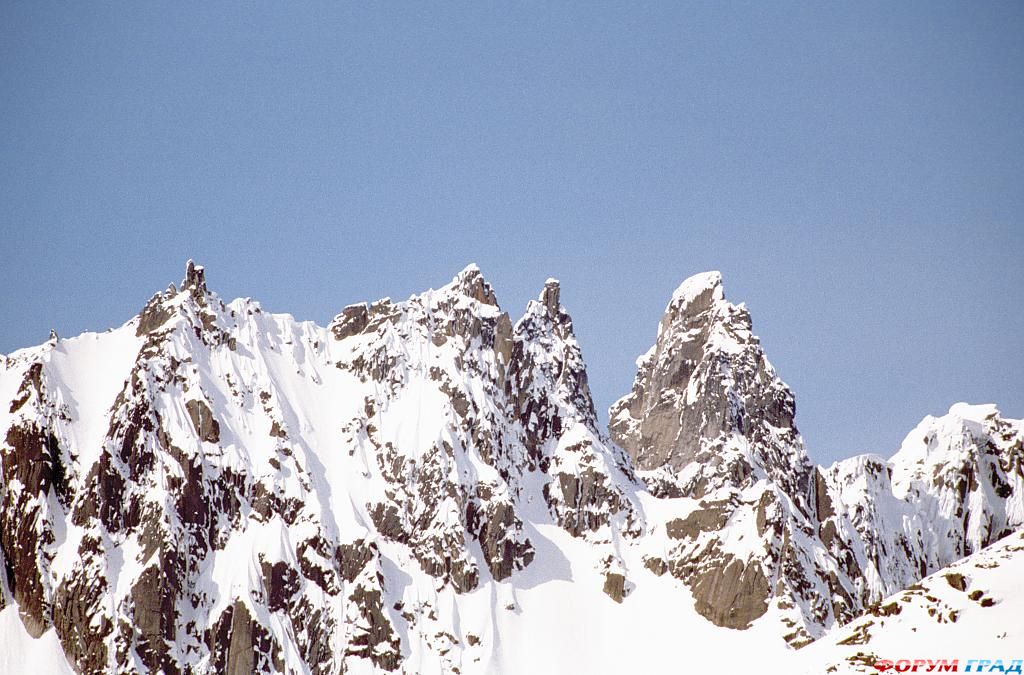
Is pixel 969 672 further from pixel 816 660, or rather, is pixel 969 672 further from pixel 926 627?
pixel 816 660

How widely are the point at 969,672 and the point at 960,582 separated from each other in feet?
25.7

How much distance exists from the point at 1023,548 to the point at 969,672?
13.6 m

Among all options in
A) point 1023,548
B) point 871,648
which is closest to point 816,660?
point 871,648

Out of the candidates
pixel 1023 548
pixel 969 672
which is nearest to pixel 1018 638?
pixel 969 672

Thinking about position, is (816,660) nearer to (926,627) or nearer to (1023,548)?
(926,627)

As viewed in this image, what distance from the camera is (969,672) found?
75.7 m

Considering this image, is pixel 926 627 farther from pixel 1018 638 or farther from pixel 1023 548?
pixel 1023 548

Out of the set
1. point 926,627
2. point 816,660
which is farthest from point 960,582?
point 816,660

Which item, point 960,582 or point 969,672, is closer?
point 969,672

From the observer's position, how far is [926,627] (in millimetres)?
80062

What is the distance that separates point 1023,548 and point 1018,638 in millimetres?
10652

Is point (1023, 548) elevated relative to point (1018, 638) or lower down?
elevated

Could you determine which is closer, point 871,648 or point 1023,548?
point 871,648

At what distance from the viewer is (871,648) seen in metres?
80.2
